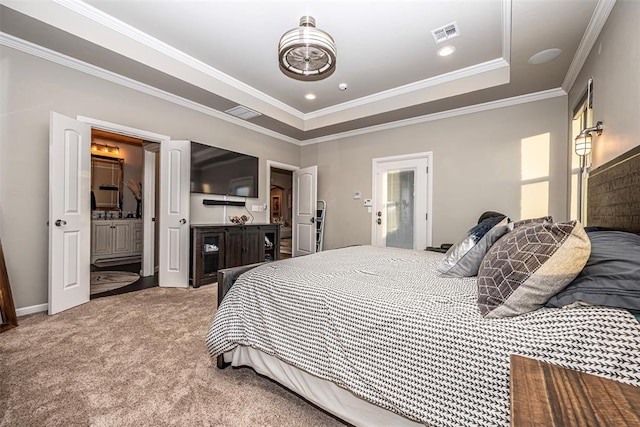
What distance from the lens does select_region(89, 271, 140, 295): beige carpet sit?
3672 mm

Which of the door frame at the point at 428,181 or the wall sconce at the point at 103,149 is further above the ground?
the wall sconce at the point at 103,149

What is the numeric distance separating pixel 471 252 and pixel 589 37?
2.32 m

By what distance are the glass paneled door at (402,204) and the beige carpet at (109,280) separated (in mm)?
3974

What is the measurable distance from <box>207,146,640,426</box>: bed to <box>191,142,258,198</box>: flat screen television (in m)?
2.64

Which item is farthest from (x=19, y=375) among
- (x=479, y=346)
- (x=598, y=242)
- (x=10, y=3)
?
(x=598, y=242)

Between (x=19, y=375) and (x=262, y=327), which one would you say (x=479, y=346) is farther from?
(x=19, y=375)

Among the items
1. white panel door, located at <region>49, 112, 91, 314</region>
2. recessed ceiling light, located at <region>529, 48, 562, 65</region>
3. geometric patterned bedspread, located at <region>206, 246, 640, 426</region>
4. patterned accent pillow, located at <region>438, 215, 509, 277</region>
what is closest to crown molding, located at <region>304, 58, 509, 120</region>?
recessed ceiling light, located at <region>529, 48, 562, 65</region>

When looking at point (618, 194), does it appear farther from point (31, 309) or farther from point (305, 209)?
point (31, 309)

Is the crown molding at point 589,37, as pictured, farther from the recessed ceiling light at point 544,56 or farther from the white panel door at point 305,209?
the white panel door at point 305,209

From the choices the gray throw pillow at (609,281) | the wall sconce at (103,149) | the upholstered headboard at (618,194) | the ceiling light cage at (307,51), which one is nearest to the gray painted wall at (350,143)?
the upholstered headboard at (618,194)

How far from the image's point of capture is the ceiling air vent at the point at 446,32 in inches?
108

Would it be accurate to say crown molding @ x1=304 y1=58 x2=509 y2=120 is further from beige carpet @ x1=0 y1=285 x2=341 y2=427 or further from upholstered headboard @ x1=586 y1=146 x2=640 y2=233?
beige carpet @ x1=0 y1=285 x2=341 y2=427

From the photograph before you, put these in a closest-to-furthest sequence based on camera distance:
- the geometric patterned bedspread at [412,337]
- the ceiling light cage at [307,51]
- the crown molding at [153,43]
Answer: the geometric patterned bedspread at [412,337]
the ceiling light cage at [307,51]
the crown molding at [153,43]

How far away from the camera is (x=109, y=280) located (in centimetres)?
408
